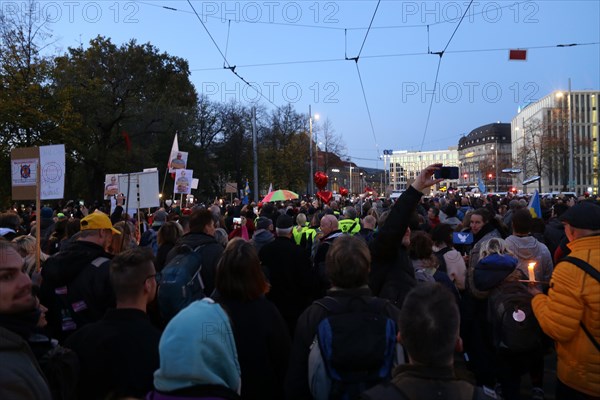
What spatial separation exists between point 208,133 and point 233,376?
52620 millimetres

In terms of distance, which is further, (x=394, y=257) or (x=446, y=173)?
(x=446, y=173)

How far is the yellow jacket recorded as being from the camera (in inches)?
131

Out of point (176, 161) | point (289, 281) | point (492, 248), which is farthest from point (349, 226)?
point (176, 161)

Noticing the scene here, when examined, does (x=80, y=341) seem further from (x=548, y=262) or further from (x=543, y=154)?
(x=543, y=154)

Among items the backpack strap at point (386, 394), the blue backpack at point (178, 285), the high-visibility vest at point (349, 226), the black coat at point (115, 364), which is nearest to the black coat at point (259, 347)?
the black coat at point (115, 364)

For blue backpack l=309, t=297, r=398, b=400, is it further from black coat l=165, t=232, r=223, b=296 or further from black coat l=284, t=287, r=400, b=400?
black coat l=165, t=232, r=223, b=296

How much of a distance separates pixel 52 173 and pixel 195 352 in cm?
659

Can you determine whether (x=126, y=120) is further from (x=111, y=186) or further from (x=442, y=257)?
(x=442, y=257)

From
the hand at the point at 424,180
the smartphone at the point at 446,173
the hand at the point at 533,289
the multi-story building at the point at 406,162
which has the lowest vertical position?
the hand at the point at 533,289

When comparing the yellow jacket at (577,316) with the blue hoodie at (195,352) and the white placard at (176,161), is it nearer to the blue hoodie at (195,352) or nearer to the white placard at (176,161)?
the blue hoodie at (195,352)

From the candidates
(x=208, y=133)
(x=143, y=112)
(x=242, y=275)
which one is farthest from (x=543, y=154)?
(x=242, y=275)

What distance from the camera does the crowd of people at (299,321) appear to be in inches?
92.6

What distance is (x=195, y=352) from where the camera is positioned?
238 cm

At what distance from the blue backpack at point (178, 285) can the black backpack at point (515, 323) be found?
8.47 ft
